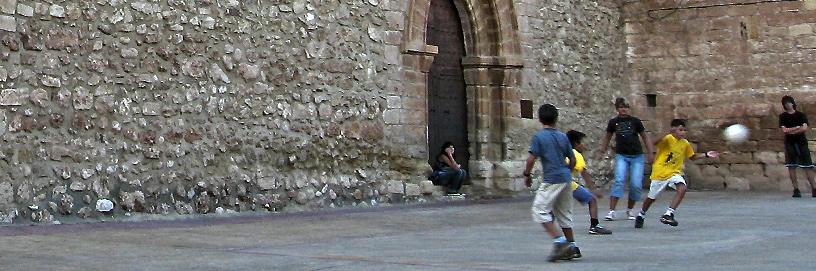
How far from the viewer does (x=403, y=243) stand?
28.4 ft

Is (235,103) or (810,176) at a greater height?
(235,103)

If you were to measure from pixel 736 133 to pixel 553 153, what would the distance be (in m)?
10.5

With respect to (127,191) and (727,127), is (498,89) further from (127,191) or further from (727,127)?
(127,191)

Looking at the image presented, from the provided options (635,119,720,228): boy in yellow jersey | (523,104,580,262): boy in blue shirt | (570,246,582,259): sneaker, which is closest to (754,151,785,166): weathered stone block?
(635,119,720,228): boy in yellow jersey

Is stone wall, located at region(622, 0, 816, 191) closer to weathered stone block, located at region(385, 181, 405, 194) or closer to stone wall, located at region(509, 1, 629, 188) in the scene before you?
stone wall, located at region(509, 1, 629, 188)

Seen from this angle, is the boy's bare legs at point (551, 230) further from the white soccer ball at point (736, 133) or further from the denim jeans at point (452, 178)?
the white soccer ball at point (736, 133)

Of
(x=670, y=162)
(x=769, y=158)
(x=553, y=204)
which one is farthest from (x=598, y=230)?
(x=769, y=158)

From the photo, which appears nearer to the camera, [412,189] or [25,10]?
[25,10]

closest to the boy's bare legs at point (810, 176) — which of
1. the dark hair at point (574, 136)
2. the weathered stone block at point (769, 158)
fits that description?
the weathered stone block at point (769, 158)

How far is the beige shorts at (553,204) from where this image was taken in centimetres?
752

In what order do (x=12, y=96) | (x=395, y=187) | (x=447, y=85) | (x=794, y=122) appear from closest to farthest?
(x=12, y=96), (x=395, y=187), (x=794, y=122), (x=447, y=85)

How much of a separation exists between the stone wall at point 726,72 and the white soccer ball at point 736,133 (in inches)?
7.8

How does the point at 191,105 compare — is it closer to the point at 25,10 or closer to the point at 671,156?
the point at 25,10

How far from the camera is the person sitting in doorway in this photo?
14.7m
